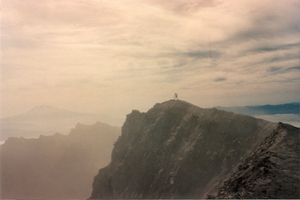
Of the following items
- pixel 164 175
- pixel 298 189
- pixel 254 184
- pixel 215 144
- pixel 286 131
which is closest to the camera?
pixel 298 189

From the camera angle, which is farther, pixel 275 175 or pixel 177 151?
pixel 177 151

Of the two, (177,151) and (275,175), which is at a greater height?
(275,175)

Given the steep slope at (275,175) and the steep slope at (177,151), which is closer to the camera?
the steep slope at (275,175)

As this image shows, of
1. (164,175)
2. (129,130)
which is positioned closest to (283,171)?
(164,175)

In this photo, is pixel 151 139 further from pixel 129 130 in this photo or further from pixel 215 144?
pixel 215 144
